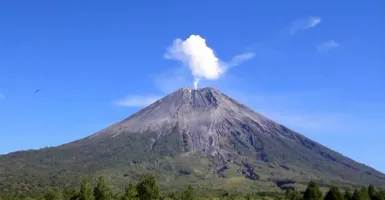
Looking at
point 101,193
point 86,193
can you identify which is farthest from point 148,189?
point 86,193

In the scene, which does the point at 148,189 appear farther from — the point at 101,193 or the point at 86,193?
the point at 86,193

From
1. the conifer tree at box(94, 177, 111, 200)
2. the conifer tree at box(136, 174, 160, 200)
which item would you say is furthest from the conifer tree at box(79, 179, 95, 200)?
the conifer tree at box(136, 174, 160, 200)

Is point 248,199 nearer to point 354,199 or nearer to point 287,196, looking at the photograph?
point 287,196

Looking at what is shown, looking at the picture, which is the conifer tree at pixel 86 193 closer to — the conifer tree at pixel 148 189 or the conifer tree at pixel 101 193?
the conifer tree at pixel 101 193

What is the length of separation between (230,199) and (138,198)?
158 feet

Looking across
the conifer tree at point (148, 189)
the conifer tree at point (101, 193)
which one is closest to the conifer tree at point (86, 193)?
the conifer tree at point (101, 193)

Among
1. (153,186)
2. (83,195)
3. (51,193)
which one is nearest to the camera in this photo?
(83,195)

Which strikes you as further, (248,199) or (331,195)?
(248,199)

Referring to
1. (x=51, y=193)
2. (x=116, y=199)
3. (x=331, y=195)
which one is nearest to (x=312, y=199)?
(x=331, y=195)

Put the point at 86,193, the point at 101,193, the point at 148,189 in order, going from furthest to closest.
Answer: the point at 148,189, the point at 101,193, the point at 86,193

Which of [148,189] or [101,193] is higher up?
[148,189]

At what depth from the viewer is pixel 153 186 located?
105 metres

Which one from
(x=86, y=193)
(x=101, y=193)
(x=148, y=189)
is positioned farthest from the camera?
(x=148, y=189)

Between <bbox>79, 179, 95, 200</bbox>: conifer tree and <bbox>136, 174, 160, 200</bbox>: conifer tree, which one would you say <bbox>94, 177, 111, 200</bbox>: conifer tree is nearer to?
<bbox>79, 179, 95, 200</bbox>: conifer tree
